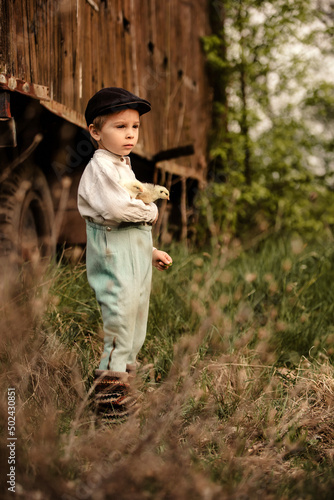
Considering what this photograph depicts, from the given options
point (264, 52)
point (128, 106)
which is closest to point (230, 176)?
point (264, 52)

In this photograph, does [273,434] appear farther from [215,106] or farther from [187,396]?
[215,106]

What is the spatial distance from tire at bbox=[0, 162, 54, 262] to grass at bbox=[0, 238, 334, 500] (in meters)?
0.39

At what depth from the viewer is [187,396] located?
8.75ft

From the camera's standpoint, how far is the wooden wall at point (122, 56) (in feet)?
11.6

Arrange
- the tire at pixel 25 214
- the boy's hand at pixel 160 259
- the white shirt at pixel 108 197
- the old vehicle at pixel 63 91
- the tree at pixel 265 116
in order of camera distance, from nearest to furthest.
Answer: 1. the white shirt at pixel 108 197
2. the boy's hand at pixel 160 259
3. the old vehicle at pixel 63 91
4. the tire at pixel 25 214
5. the tree at pixel 265 116

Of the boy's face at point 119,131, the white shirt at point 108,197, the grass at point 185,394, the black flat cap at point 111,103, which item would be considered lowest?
the grass at point 185,394

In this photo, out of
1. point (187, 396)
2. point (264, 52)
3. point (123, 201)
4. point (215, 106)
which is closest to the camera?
point (123, 201)

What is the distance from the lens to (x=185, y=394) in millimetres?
2555

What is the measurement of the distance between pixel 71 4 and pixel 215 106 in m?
4.99

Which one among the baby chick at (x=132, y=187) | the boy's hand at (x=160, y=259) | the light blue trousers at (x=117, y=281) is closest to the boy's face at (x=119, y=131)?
the baby chick at (x=132, y=187)

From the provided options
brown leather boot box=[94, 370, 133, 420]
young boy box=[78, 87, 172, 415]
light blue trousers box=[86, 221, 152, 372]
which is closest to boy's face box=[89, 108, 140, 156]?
young boy box=[78, 87, 172, 415]

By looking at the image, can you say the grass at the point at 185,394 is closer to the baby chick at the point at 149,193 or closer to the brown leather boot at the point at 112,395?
the brown leather boot at the point at 112,395

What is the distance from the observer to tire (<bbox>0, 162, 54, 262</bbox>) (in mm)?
3625

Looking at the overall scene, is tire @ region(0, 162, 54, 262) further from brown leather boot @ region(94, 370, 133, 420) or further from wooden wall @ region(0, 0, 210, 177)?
brown leather boot @ region(94, 370, 133, 420)
